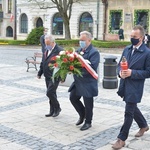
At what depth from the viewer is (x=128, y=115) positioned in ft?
19.2

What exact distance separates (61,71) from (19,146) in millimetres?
1484

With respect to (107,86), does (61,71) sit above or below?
above

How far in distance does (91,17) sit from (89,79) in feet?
113

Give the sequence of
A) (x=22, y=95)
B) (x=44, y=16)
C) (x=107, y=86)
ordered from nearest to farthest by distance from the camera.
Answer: (x=22, y=95)
(x=107, y=86)
(x=44, y=16)

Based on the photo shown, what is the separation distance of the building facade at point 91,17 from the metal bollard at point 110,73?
974 inches

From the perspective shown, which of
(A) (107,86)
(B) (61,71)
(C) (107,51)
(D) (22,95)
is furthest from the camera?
(C) (107,51)

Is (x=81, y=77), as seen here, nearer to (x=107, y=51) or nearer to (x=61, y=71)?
(x=61, y=71)

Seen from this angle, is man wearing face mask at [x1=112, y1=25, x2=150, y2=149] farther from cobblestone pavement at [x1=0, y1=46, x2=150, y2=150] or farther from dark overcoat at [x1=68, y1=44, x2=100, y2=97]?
dark overcoat at [x1=68, y1=44, x2=100, y2=97]

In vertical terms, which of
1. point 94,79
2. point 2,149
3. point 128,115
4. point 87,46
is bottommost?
point 2,149

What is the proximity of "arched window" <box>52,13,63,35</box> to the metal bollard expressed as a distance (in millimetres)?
32516

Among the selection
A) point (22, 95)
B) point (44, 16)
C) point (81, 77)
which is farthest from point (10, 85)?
point (44, 16)

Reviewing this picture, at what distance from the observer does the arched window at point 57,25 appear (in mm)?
43644

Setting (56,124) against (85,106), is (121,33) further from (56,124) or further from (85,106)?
(85,106)

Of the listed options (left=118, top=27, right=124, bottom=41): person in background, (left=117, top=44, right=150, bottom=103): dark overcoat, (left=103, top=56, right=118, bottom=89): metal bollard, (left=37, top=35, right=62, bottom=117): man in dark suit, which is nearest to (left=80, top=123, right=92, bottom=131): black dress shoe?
(left=37, top=35, right=62, bottom=117): man in dark suit
